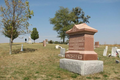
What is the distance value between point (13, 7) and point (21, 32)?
12.3ft

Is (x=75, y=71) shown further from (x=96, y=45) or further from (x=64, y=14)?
(x=64, y=14)

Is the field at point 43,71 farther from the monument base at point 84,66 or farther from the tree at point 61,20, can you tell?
the tree at point 61,20

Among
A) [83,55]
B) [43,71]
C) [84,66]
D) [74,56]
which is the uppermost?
[83,55]

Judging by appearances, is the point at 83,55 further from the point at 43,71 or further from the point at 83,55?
the point at 43,71

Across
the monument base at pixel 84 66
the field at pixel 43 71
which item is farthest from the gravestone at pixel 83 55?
the field at pixel 43 71

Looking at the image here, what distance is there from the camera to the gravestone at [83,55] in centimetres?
652

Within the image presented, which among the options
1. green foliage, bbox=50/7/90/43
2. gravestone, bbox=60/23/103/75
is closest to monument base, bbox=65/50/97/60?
gravestone, bbox=60/23/103/75

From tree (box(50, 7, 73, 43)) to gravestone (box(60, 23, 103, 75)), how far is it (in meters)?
38.8

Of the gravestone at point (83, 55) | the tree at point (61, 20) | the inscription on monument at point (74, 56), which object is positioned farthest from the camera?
the tree at point (61, 20)

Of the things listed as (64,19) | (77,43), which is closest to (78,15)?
(64,19)

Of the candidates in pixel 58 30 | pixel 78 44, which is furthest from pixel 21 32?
pixel 58 30

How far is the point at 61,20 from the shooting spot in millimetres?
47000

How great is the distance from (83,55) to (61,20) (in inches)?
1616

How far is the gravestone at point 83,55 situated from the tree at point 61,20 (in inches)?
1527
